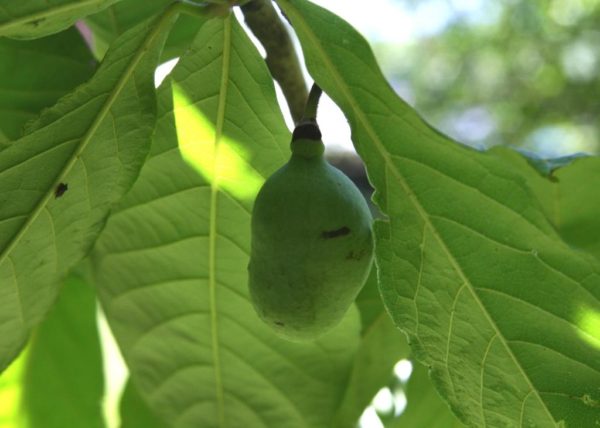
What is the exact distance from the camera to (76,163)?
125cm

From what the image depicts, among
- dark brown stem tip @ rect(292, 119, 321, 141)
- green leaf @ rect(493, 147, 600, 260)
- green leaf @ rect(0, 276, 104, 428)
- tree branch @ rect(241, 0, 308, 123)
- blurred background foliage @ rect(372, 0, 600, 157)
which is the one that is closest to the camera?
dark brown stem tip @ rect(292, 119, 321, 141)

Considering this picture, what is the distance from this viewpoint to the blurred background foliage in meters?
8.87

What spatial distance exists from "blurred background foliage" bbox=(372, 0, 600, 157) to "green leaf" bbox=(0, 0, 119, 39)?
732cm

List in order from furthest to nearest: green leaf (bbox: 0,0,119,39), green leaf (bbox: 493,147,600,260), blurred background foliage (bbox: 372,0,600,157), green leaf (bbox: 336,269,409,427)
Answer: blurred background foliage (bbox: 372,0,600,157) → green leaf (bbox: 336,269,409,427) → green leaf (bbox: 493,147,600,260) → green leaf (bbox: 0,0,119,39)

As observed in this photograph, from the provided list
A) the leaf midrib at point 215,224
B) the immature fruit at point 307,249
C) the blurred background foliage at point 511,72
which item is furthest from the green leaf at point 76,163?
the blurred background foliage at point 511,72

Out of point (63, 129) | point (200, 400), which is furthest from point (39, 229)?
point (200, 400)

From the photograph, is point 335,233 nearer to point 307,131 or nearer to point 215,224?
point 307,131

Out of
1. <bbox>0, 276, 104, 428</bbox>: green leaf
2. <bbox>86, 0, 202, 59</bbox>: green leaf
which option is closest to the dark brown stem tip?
<bbox>86, 0, 202, 59</bbox>: green leaf

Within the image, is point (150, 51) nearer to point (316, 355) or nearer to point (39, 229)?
point (39, 229)

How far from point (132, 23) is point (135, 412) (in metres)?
0.76

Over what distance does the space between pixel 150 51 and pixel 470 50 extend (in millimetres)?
9154

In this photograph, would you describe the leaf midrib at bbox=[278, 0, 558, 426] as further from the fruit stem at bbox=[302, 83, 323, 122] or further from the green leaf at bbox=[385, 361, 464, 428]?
the green leaf at bbox=[385, 361, 464, 428]

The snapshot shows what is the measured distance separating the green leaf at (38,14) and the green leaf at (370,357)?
777 millimetres

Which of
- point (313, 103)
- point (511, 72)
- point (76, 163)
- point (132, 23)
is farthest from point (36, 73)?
point (511, 72)
